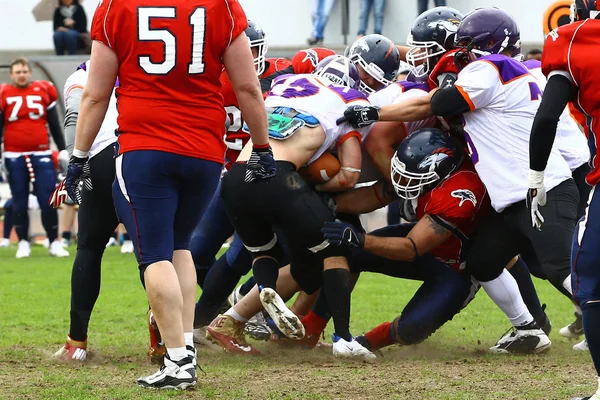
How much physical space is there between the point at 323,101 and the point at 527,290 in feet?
5.76

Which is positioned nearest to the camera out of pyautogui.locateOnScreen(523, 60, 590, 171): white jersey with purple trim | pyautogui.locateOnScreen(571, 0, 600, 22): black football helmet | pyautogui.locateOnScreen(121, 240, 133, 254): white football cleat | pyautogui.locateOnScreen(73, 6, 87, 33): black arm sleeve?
pyautogui.locateOnScreen(571, 0, 600, 22): black football helmet

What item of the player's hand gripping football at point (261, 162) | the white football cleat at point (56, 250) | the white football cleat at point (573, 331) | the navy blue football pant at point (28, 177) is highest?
the player's hand gripping football at point (261, 162)

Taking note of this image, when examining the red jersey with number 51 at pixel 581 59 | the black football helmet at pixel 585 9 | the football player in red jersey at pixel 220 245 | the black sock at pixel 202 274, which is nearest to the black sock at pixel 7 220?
the black sock at pixel 202 274

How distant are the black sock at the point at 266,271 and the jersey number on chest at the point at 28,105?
6468 millimetres

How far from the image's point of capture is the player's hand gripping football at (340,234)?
208 inches

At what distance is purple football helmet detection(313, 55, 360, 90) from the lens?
582cm

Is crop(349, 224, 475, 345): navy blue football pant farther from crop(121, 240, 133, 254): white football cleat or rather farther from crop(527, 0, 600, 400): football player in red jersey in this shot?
crop(121, 240, 133, 254): white football cleat

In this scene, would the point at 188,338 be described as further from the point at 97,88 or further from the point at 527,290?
the point at 527,290

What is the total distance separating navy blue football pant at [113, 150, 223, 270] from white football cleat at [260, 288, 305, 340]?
0.80 m

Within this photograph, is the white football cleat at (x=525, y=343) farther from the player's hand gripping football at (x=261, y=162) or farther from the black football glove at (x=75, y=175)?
the black football glove at (x=75, y=175)

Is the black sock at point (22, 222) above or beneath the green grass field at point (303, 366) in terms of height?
beneath

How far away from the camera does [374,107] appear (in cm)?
539

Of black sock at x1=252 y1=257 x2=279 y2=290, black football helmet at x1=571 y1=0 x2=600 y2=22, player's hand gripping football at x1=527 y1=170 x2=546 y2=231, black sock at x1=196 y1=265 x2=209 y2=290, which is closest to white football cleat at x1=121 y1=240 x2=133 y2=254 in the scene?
black sock at x1=196 y1=265 x2=209 y2=290

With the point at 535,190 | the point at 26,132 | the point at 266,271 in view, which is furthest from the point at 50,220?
the point at 535,190
